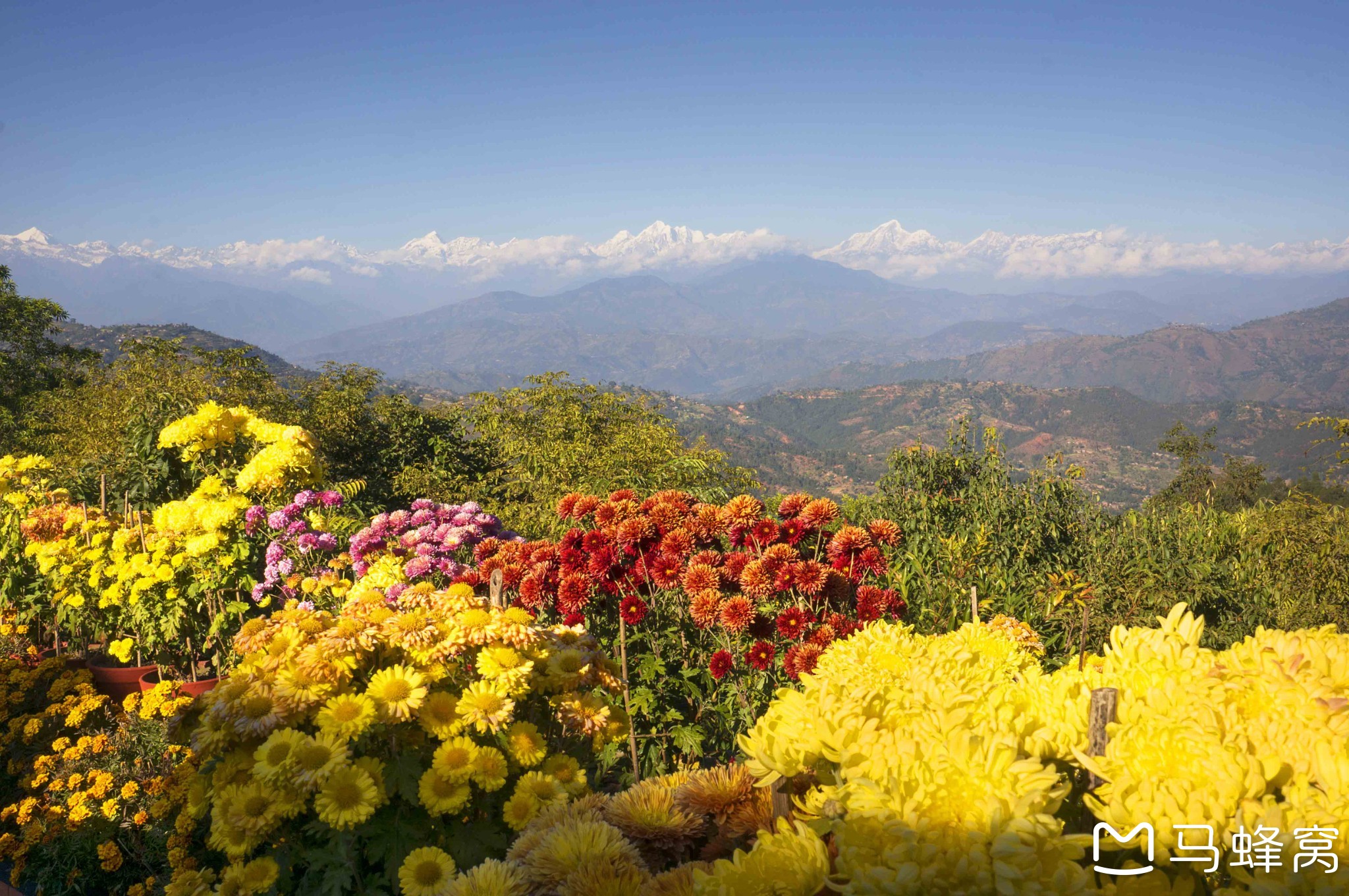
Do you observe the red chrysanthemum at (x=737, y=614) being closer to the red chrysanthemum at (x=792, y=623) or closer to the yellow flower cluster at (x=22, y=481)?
the red chrysanthemum at (x=792, y=623)

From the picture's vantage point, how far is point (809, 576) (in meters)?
2.55

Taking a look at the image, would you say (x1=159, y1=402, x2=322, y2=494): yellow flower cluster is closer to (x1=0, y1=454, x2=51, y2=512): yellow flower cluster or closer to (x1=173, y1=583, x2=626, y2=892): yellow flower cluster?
(x1=0, y1=454, x2=51, y2=512): yellow flower cluster

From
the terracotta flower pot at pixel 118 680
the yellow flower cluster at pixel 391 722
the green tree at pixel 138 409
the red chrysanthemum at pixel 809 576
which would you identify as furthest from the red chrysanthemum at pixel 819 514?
the green tree at pixel 138 409

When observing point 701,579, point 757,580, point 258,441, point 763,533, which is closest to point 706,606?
point 701,579

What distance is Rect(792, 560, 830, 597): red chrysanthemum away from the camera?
2523 millimetres

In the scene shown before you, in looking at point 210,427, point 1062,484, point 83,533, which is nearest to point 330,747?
point 210,427

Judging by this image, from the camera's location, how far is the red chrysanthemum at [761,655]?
2.51m

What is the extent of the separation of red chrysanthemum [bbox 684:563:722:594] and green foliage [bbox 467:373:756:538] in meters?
2.27

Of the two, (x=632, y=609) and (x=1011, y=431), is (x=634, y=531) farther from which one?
(x=1011, y=431)

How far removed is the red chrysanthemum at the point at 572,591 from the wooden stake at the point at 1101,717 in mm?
2095

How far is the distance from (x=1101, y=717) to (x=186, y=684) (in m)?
4.26

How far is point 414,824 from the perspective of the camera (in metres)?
1.87

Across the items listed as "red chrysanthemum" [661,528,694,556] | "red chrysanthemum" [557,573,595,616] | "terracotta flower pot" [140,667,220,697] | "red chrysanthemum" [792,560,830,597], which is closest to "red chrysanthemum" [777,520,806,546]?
"red chrysanthemum" [792,560,830,597]

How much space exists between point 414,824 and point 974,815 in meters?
1.62
